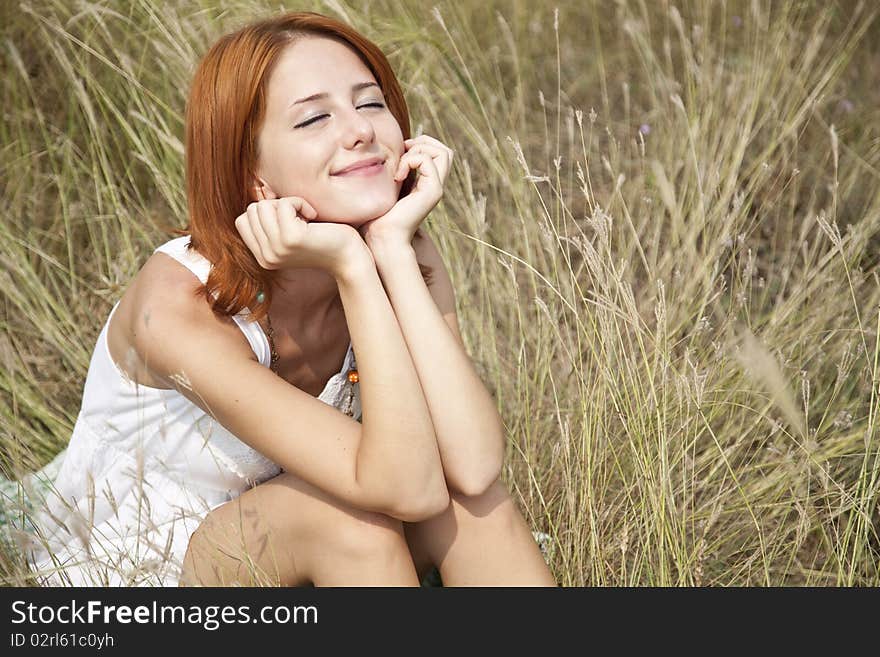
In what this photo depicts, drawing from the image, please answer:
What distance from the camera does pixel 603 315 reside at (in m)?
2.11

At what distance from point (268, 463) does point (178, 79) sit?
1312 millimetres

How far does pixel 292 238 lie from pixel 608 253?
56 cm

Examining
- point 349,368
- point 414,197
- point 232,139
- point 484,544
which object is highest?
point 232,139

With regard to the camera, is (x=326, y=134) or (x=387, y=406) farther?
(x=326, y=134)

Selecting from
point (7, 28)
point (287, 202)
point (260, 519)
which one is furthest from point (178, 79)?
point (260, 519)

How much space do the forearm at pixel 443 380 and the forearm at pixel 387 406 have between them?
66mm

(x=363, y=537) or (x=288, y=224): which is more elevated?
(x=288, y=224)

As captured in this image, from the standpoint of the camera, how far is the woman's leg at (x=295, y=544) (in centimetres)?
194

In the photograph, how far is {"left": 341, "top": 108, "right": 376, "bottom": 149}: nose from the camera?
2023 mm

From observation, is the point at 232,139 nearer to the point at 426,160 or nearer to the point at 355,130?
the point at 355,130

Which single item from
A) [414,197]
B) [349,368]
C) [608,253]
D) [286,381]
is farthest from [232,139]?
[608,253]

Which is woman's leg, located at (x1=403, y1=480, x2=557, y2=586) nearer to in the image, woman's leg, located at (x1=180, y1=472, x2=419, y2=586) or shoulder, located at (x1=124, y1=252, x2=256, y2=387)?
woman's leg, located at (x1=180, y1=472, x2=419, y2=586)

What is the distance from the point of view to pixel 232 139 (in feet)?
6.86

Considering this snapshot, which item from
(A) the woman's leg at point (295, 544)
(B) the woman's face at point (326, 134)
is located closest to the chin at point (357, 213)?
(B) the woman's face at point (326, 134)
